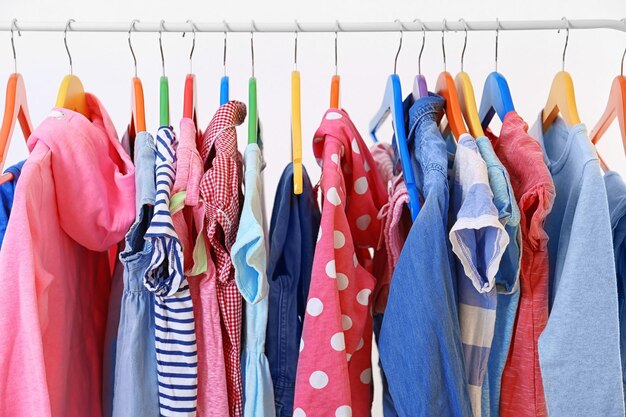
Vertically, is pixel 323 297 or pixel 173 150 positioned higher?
pixel 173 150

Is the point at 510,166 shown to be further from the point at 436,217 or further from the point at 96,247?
the point at 96,247

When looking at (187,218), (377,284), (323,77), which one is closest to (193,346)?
(187,218)

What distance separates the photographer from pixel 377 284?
38.7 inches

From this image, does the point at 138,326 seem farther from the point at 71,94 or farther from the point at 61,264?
the point at 71,94

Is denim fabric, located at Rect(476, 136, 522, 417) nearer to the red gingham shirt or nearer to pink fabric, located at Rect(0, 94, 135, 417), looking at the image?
the red gingham shirt

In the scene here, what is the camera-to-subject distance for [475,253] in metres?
0.82

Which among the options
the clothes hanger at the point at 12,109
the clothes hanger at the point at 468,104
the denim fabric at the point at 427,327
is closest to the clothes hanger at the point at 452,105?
the clothes hanger at the point at 468,104

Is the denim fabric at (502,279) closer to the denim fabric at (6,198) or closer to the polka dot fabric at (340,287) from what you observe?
the polka dot fabric at (340,287)

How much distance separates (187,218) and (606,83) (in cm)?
107

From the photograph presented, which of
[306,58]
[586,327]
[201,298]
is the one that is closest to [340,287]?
[201,298]

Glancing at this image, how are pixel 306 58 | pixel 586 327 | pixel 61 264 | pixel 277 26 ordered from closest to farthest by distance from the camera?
pixel 586 327
pixel 61 264
pixel 277 26
pixel 306 58

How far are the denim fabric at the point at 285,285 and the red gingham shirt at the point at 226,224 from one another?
5cm

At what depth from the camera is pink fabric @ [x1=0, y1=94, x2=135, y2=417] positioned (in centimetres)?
78

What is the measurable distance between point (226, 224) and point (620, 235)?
53 cm
